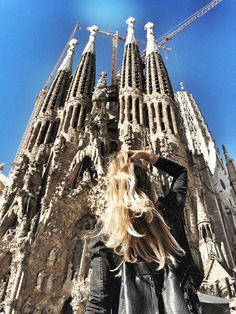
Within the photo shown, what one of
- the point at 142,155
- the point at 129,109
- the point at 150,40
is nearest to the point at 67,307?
the point at 142,155

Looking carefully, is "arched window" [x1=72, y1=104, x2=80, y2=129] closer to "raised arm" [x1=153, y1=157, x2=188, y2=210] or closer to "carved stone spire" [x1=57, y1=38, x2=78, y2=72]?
"carved stone spire" [x1=57, y1=38, x2=78, y2=72]

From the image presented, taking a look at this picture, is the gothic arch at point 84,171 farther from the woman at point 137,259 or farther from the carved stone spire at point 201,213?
the woman at point 137,259

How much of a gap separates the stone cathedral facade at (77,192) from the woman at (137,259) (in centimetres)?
881

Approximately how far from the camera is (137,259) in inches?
60.6

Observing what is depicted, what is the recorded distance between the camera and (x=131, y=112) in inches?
680

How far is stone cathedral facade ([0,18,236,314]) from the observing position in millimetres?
10250

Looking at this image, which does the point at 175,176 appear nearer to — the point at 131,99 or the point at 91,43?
the point at 131,99

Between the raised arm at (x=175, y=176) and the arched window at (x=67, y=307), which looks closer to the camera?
the raised arm at (x=175, y=176)

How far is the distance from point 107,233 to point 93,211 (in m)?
10.8

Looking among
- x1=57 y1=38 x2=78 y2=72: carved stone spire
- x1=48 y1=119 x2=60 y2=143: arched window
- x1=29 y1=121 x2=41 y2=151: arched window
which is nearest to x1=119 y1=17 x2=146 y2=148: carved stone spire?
x1=48 y1=119 x2=60 y2=143: arched window

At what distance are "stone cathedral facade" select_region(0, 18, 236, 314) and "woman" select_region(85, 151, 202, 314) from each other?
8815 millimetres

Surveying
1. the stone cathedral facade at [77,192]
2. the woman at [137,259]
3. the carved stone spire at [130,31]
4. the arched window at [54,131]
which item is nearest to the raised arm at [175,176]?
the woman at [137,259]

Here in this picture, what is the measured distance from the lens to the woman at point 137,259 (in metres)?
1.39

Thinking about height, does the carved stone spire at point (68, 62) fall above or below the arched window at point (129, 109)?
above
